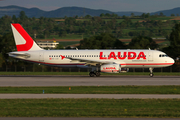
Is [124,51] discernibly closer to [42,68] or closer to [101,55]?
[101,55]

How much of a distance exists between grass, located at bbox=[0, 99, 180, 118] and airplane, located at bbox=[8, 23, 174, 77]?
23.6 m

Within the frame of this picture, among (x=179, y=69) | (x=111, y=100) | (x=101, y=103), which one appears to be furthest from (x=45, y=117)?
(x=179, y=69)

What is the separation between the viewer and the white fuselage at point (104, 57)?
43.3 m

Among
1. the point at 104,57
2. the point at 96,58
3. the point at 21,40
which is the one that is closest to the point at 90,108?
the point at 104,57

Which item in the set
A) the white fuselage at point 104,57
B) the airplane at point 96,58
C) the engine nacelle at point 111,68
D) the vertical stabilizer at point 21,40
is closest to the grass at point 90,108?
the engine nacelle at point 111,68

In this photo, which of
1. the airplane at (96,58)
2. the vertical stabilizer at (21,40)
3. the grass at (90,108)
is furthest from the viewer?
the vertical stabilizer at (21,40)

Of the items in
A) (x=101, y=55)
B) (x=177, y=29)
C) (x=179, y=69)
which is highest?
(x=177, y=29)

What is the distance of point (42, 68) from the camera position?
220ft

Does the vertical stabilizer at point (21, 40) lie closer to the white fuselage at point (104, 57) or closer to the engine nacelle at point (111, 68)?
the white fuselage at point (104, 57)

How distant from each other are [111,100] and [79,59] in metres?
24.6

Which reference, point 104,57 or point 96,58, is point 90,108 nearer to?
point 104,57

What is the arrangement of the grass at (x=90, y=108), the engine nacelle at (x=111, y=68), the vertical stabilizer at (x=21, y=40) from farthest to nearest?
the vertical stabilizer at (x=21, y=40) → the engine nacelle at (x=111, y=68) → the grass at (x=90, y=108)

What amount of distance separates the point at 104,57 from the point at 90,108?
2834cm

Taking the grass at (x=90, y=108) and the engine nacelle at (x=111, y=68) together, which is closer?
the grass at (x=90, y=108)
